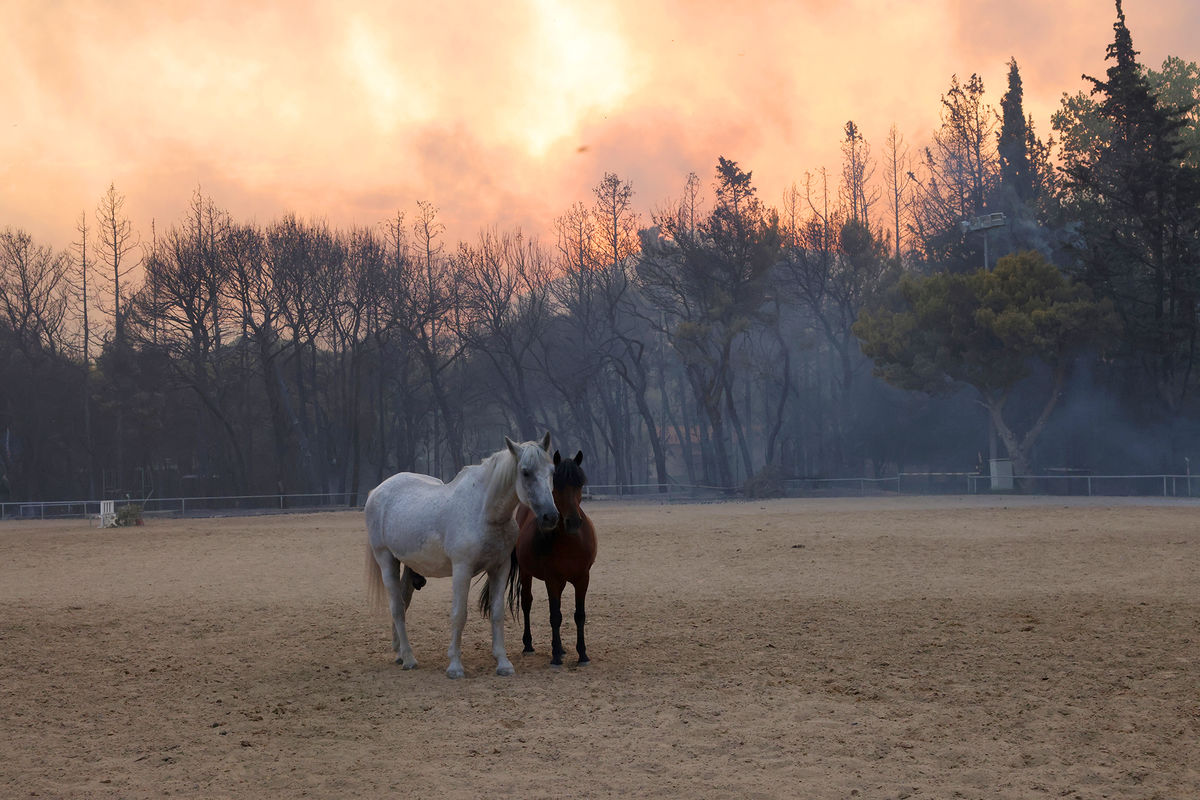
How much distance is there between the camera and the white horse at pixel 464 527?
7699 mm

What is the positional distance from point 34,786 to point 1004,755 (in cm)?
548

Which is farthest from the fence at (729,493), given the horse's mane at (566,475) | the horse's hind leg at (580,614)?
the horse's mane at (566,475)

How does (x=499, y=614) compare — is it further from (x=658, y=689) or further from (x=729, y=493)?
(x=729, y=493)

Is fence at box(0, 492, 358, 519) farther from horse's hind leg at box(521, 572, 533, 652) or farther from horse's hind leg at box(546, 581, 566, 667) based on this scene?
horse's hind leg at box(546, 581, 566, 667)

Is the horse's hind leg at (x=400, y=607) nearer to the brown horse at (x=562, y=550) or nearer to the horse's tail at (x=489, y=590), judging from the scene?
the horse's tail at (x=489, y=590)

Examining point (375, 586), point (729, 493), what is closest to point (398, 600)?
point (375, 586)

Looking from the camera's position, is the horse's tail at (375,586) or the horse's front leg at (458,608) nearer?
the horse's front leg at (458,608)

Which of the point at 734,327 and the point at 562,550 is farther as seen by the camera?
the point at 734,327

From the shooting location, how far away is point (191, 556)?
64.8 feet

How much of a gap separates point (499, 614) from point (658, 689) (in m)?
1.61

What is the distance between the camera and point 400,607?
8609 millimetres

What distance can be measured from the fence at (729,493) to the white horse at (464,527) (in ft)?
95.1

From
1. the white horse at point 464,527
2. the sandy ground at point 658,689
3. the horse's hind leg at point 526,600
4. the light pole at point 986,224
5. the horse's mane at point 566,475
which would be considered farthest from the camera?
the light pole at point 986,224

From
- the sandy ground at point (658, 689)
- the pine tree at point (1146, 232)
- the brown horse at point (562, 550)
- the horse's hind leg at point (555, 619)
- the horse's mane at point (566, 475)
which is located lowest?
the sandy ground at point (658, 689)
